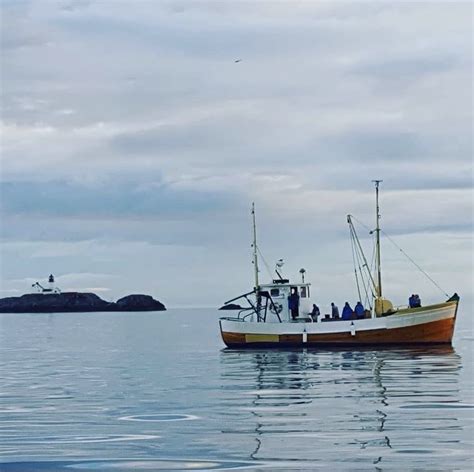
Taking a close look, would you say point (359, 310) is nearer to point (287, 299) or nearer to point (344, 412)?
point (287, 299)

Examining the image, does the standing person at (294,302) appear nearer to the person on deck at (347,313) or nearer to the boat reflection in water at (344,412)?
→ the person on deck at (347,313)

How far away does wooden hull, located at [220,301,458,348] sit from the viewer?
67062 mm

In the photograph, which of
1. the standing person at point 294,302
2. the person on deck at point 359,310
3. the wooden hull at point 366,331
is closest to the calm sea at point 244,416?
the wooden hull at point 366,331

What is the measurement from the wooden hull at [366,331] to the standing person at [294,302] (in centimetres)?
172

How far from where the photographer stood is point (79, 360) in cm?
6700

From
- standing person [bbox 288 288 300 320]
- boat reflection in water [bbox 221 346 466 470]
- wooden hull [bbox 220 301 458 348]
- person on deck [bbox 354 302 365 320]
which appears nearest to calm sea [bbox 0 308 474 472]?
boat reflection in water [bbox 221 346 466 470]

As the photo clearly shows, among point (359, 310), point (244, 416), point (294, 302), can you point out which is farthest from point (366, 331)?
point (244, 416)

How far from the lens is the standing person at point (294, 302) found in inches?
2719

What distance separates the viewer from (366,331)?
219ft

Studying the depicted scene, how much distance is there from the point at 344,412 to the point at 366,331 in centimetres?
3592

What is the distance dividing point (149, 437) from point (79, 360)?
41.7 m

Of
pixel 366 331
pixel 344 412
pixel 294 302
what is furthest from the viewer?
pixel 294 302

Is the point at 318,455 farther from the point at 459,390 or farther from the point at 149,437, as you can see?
the point at 459,390

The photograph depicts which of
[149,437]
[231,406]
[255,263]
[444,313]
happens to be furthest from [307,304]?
[149,437]
